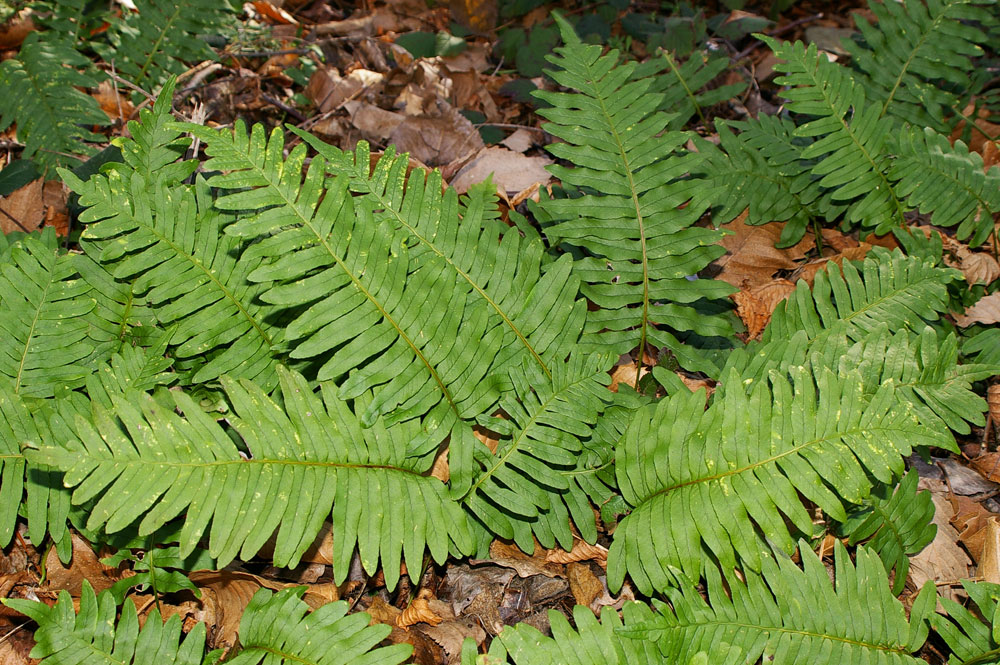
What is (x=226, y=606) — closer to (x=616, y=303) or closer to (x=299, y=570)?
(x=299, y=570)

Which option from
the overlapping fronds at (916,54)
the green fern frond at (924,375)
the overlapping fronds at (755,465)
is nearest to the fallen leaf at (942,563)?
the green fern frond at (924,375)

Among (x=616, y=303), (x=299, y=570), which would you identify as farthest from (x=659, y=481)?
(x=299, y=570)

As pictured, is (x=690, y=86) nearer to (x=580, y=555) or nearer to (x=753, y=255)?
(x=753, y=255)

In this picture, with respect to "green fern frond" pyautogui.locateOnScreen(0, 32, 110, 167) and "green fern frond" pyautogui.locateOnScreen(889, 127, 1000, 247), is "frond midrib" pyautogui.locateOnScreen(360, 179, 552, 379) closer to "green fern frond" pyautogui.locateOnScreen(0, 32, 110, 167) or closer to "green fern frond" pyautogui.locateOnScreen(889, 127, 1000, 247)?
"green fern frond" pyautogui.locateOnScreen(889, 127, 1000, 247)

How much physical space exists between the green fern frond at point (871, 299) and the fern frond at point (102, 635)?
192cm

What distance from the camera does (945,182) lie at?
2.92 metres

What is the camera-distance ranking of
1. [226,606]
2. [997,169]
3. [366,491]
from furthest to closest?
[997,169], [226,606], [366,491]

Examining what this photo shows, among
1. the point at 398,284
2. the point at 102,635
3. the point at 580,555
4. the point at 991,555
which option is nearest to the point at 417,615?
the point at 580,555

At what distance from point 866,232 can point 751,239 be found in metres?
0.48

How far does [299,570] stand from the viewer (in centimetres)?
219

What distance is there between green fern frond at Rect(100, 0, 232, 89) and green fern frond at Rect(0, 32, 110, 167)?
349 mm

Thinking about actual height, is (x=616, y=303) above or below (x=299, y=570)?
above

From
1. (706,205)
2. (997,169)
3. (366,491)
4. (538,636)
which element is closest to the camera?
(538,636)

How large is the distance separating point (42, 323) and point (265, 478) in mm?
964
